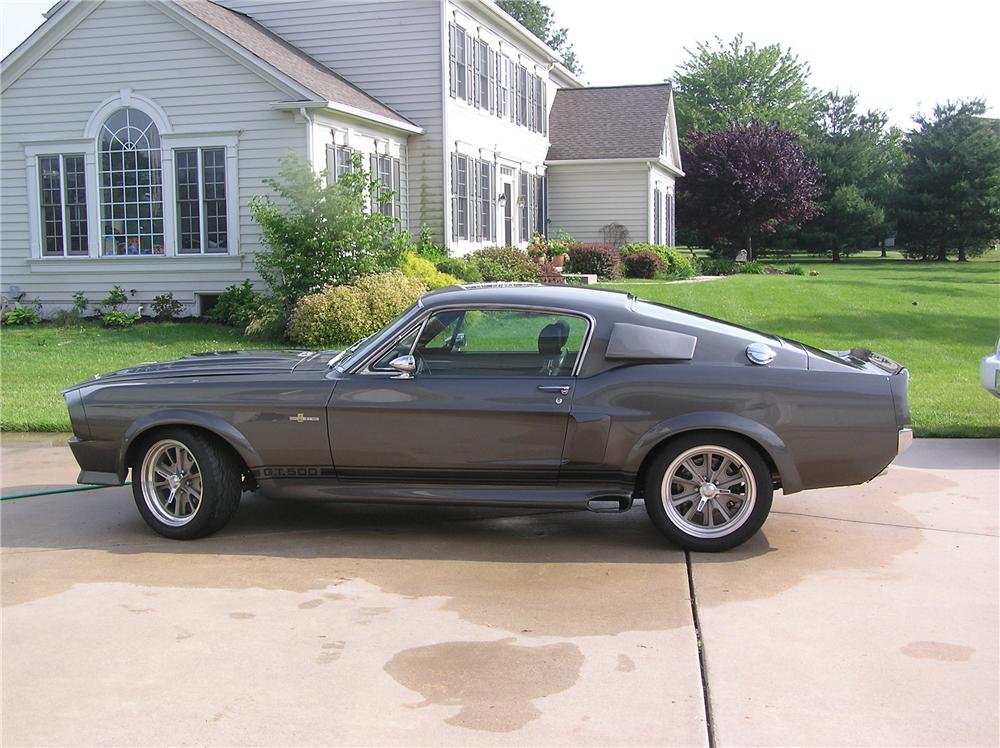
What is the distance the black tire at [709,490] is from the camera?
227 inches

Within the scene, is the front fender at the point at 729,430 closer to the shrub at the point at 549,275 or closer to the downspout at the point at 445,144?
the downspout at the point at 445,144

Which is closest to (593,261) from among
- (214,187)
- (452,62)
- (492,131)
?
(492,131)

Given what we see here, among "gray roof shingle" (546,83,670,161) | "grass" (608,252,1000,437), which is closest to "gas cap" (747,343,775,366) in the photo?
"grass" (608,252,1000,437)

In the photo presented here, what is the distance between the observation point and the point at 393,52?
21.2m

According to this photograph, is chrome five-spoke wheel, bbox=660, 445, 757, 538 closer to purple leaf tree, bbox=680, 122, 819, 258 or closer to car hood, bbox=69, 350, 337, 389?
car hood, bbox=69, 350, 337, 389

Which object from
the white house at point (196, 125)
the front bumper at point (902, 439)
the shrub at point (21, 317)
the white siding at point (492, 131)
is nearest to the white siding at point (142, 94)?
the white house at point (196, 125)

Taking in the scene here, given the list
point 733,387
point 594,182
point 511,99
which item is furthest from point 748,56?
point 733,387

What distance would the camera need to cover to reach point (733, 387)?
5.75 m

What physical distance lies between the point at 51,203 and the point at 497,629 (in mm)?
16918

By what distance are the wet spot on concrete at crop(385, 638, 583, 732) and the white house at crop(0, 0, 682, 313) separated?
46.6ft

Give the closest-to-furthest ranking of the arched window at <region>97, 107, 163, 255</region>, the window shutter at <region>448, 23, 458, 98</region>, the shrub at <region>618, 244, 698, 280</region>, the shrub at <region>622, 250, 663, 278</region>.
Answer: the arched window at <region>97, 107, 163, 255</region>
the window shutter at <region>448, 23, 458, 98</region>
the shrub at <region>622, 250, 663, 278</region>
the shrub at <region>618, 244, 698, 280</region>

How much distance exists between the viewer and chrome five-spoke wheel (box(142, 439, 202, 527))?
6.17m

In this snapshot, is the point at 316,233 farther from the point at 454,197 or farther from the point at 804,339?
the point at 804,339

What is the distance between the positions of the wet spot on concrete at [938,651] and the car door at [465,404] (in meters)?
2.12
